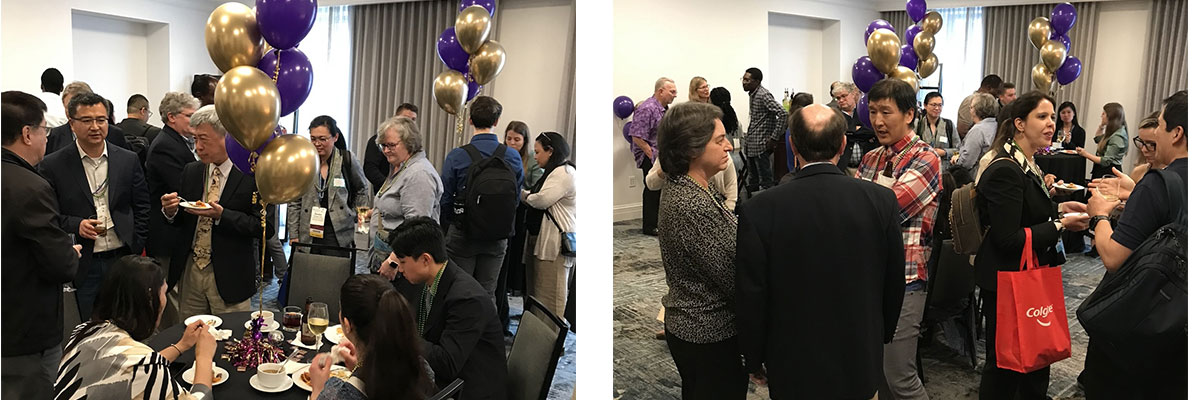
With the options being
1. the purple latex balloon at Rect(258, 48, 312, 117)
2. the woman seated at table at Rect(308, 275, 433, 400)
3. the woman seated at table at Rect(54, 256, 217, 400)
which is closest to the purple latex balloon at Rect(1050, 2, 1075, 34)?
the purple latex balloon at Rect(258, 48, 312, 117)

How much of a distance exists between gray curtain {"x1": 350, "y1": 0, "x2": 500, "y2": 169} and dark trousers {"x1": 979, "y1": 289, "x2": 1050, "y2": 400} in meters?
6.40

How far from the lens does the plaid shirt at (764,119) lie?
7.63 metres

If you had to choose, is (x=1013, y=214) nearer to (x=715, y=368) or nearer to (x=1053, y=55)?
(x=715, y=368)

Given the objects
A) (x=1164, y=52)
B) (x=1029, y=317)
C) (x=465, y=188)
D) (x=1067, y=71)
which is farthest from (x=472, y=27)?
(x=1164, y=52)

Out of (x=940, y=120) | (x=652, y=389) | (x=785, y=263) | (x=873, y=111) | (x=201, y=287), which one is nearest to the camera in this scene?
(x=785, y=263)

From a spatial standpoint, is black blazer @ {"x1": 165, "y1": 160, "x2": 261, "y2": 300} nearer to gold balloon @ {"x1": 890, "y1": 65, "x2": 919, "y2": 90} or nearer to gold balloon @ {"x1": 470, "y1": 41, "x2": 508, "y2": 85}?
gold balloon @ {"x1": 470, "y1": 41, "x2": 508, "y2": 85}

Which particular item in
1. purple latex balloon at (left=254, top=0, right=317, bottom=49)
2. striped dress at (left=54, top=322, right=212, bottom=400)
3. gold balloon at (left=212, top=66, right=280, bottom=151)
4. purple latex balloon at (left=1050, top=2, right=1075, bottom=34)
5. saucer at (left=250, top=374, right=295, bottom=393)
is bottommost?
saucer at (left=250, top=374, right=295, bottom=393)

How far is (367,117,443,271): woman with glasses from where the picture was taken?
3.56 meters

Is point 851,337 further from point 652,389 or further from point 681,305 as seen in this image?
point 652,389

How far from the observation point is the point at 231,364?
2365 millimetres

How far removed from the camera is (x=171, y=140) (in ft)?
11.8

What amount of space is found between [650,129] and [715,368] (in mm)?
5256

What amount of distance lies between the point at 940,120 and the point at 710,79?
2.86 m

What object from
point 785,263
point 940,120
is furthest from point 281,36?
point 940,120
